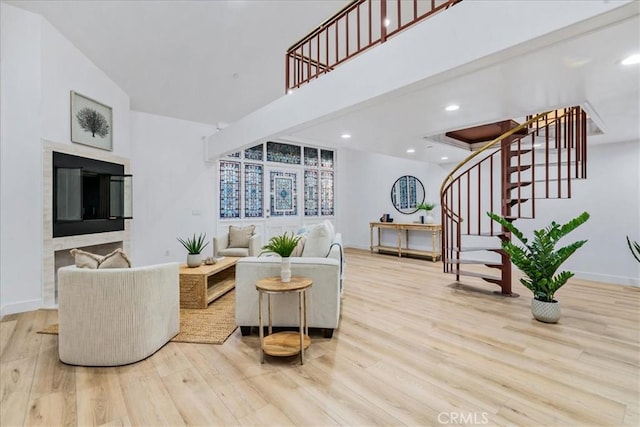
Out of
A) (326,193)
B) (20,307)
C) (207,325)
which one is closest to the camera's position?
(207,325)

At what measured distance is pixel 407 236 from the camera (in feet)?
23.8

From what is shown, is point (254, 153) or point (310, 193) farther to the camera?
point (310, 193)

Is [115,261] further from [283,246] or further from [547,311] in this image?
[547,311]

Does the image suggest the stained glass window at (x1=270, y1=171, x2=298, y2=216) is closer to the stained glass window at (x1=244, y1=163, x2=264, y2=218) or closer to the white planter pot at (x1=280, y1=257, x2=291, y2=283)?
the stained glass window at (x1=244, y1=163, x2=264, y2=218)

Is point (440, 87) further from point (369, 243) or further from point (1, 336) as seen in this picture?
point (369, 243)

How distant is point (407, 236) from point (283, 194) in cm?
322

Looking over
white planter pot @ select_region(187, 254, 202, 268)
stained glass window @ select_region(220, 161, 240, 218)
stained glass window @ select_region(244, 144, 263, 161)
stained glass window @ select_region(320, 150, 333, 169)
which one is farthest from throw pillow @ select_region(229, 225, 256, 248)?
stained glass window @ select_region(320, 150, 333, 169)

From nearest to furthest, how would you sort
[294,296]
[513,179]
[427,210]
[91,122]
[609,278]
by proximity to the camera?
1. [294,296]
2. [91,122]
3. [609,278]
4. [513,179]
5. [427,210]

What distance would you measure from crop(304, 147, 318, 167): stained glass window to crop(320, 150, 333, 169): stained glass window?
0.22m

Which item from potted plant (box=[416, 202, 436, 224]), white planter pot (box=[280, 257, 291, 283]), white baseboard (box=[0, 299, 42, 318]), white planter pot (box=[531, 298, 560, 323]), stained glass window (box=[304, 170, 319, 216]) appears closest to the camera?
white planter pot (box=[280, 257, 291, 283])

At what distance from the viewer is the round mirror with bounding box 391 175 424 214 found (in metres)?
7.27

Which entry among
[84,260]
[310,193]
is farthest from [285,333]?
[310,193]

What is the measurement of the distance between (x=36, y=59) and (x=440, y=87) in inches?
175

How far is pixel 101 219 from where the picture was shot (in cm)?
444
